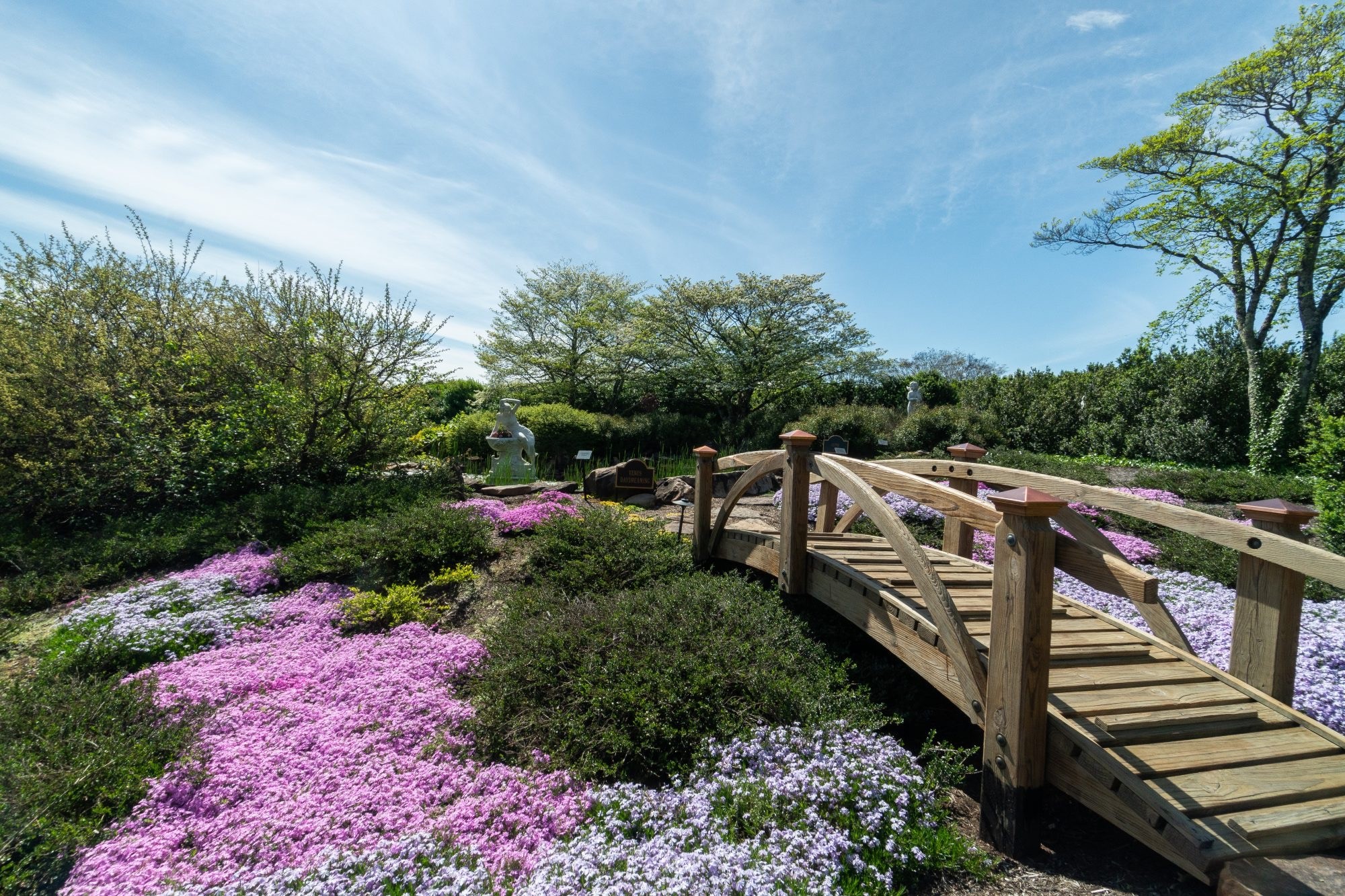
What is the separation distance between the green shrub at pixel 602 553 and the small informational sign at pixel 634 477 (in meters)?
2.93

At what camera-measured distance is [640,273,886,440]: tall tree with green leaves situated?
55.9ft

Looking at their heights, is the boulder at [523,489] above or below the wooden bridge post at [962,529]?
below

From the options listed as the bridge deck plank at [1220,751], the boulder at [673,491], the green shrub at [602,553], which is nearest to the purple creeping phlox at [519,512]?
the green shrub at [602,553]

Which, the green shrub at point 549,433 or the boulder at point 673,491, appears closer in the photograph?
the boulder at point 673,491

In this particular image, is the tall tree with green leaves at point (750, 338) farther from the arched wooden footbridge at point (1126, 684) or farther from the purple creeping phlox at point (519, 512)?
the arched wooden footbridge at point (1126, 684)

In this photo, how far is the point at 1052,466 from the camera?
1026 centimetres

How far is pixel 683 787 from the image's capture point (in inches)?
114

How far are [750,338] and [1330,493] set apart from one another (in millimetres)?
12629

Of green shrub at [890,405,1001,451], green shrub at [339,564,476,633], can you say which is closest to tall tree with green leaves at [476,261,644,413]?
green shrub at [890,405,1001,451]

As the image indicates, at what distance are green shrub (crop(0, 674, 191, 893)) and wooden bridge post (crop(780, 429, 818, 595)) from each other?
3.66 metres

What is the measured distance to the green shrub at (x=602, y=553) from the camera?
16.9ft

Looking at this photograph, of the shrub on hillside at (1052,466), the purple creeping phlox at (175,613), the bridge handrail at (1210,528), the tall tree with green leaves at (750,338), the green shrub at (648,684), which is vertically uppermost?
the tall tree with green leaves at (750,338)

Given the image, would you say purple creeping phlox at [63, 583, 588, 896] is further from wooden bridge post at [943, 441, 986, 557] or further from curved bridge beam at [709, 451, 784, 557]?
wooden bridge post at [943, 441, 986, 557]

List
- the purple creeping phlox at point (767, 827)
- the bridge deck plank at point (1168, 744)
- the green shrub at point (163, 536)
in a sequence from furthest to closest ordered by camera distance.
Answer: the green shrub at point (163, 536) → the purple creeping phlox at point (767, 827) → the bridge deck plank at point (1168, 744)
